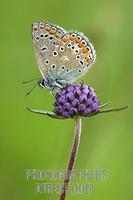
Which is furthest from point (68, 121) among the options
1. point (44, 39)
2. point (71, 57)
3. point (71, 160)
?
point (71, 160)

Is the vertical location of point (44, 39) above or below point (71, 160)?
above

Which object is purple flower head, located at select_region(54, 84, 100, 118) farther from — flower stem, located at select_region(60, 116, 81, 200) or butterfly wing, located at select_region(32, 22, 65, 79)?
butterfly wing, located at select_region(32, 22, 65, 79)

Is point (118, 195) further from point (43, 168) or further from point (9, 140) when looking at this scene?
point (9, 140)

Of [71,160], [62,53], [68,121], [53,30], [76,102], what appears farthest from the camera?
[68,121]

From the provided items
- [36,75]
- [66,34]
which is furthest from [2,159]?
[66,34]

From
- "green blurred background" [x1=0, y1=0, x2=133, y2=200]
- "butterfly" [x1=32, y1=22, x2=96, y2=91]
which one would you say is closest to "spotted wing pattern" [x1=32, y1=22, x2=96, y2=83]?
"butterfly" [x1=32, y1=22, x2=96, y2=91]

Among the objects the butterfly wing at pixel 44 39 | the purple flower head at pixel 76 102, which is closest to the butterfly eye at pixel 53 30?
the butterfly wing at pixel 44 39

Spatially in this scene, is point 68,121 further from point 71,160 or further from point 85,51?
point 71,160

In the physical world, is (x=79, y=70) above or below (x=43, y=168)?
above
